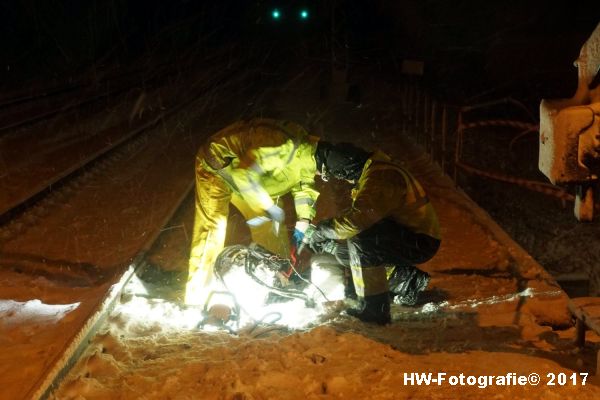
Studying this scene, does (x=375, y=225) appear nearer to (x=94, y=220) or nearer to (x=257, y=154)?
(x=257, y=154)

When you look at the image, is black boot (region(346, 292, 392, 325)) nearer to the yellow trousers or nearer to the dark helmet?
the dark helmet

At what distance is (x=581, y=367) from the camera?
3.69 meters

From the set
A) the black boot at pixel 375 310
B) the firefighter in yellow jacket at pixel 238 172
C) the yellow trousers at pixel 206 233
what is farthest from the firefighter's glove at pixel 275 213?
the black boot at pixel 375 310

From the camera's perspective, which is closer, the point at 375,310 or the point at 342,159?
the point at 342,159

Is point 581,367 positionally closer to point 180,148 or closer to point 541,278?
point 541,278

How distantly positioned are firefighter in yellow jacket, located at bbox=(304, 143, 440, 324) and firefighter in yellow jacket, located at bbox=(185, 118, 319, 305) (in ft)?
1.00

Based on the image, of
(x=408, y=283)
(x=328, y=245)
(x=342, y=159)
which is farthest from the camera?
(x=408, y=283)

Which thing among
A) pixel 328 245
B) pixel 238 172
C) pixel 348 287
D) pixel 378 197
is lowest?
pixel 348 287

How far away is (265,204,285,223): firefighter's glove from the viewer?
5.39 meters

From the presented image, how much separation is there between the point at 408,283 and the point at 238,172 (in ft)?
6.47

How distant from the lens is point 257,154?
5.03m

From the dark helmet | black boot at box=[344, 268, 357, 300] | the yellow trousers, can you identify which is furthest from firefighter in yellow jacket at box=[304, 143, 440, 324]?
the yellow trousers

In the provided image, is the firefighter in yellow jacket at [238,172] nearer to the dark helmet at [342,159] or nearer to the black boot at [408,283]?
the dark helmet at [342,159]

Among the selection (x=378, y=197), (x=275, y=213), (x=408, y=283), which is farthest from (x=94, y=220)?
(x=378, y=197)
